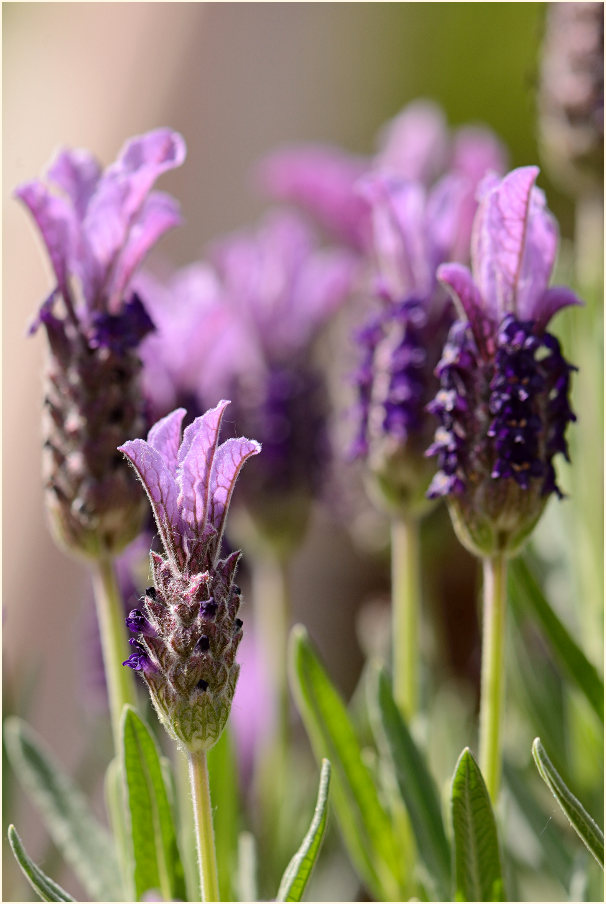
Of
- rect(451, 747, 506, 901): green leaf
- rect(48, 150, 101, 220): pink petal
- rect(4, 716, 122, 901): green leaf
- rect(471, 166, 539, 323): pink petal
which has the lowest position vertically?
rect(451, 747, 506, 901): green leaf

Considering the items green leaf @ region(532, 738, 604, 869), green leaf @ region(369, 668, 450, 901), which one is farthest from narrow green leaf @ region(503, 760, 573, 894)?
green leaf @ region(532, 738, 604, 869)

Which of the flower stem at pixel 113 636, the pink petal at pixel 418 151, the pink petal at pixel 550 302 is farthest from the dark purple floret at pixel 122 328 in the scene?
the pink petal at pixel 418 151

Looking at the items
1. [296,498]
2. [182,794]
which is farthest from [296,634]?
[296,498]

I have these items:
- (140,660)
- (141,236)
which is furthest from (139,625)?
(141,236)

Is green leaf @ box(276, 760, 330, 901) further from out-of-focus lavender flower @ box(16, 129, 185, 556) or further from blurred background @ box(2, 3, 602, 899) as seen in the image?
blurred background @ box(2, 3, 602, 899)

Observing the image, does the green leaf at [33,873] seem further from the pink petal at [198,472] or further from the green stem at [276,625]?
the green stem at [276,625]

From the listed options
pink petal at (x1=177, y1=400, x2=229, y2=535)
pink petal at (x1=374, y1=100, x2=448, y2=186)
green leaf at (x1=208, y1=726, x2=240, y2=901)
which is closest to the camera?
pink petal at (x1=177, y1=400, x2=229, y2=535)

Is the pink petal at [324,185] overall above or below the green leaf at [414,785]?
above
